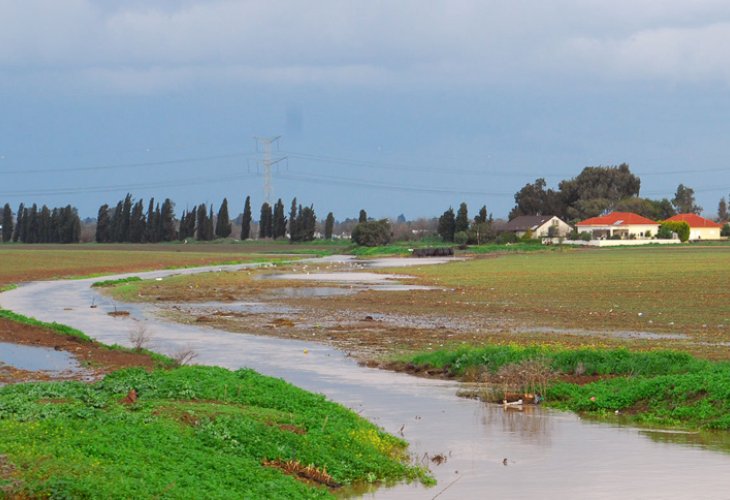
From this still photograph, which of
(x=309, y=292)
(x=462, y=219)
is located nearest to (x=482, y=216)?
(x=462, y=219)

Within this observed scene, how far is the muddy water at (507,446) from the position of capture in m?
14.6

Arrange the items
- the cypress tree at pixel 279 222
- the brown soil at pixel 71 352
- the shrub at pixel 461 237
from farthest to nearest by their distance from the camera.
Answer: the cypress tree at pixel 279 222, the shrub at pixel 461 237, the brown soil at pixel 71 352

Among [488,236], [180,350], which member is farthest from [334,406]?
[488,236]

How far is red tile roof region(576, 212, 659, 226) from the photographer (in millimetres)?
170250

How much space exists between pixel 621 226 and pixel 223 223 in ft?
238

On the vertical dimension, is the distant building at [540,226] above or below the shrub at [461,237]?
above

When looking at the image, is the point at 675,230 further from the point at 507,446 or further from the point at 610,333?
the point at 507,446

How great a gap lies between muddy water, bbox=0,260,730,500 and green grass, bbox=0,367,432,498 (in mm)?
1006

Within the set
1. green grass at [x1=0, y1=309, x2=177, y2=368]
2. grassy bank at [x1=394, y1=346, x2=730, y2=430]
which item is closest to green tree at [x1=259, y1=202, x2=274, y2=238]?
green grass at [x1=0, y1=309, x2=177, y2=368]

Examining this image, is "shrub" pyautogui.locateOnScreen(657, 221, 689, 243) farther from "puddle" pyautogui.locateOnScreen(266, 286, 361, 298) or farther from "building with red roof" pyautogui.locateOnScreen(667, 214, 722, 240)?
"puddle" pyautogui.locateOnScreen(266, 286, 361, 298)

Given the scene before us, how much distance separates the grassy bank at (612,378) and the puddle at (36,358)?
8.43 meters

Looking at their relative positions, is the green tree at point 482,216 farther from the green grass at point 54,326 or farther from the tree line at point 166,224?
the green grass at point 54,326

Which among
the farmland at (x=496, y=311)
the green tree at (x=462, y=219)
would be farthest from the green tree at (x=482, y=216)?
the farmland at (x=496, y=311)

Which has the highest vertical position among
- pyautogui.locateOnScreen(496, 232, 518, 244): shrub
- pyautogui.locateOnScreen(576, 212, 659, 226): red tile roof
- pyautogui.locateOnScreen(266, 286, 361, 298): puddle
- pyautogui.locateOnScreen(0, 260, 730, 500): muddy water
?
pyautogui.locateOnScreen(576, 212, 659, 226): red tile roof
